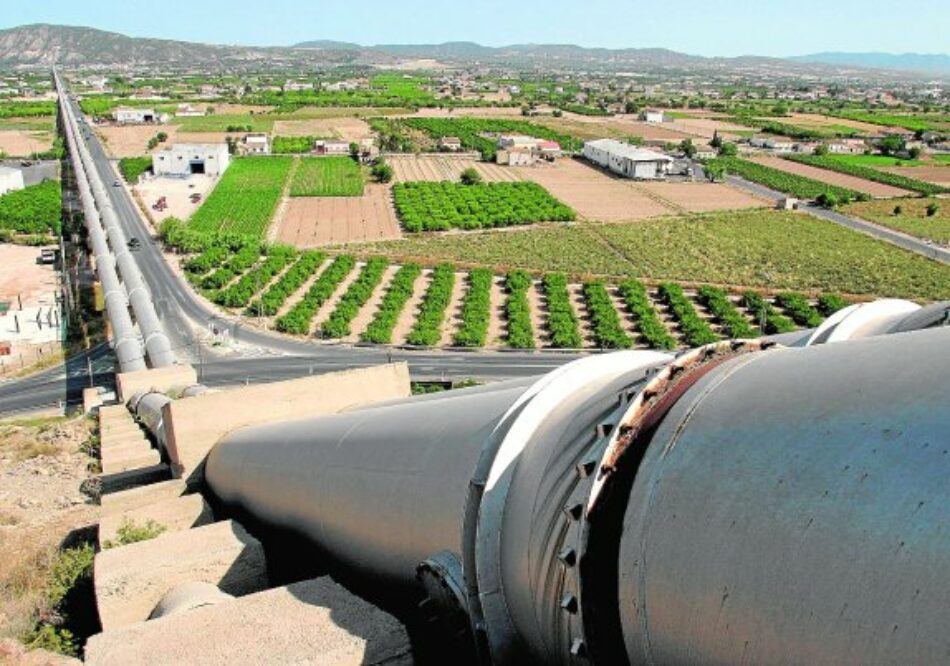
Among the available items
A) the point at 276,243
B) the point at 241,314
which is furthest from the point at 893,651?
the point at 276,243

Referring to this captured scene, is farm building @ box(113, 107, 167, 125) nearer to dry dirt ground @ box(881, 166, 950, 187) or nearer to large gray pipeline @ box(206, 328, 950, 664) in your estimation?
dry dirt ground @ box(881, 166, 950, 187)

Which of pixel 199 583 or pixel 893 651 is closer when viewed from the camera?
pixel 893 651

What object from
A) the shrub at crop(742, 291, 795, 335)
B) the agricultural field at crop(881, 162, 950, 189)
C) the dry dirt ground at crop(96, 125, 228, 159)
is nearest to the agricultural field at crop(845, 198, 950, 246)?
the agricultural field at crop(881, 162, 950, 189)

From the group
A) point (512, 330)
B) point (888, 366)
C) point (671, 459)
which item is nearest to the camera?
point (888, 366)

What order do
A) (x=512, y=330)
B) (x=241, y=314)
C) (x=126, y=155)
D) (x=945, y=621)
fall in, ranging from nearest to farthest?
(x=945, y=621) < (x=512, y=330) < (x=241, y=314) < (x=126, y=155)

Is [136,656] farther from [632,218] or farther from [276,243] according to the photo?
[632,218]

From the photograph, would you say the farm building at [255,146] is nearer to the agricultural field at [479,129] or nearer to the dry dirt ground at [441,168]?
the dry dirt ground at [441,168]

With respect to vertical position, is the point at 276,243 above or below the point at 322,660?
below
